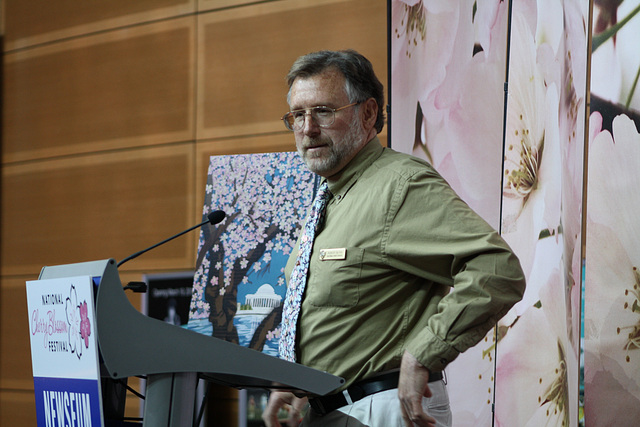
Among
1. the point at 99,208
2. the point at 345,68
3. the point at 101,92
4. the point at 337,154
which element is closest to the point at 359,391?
the point at 337,154

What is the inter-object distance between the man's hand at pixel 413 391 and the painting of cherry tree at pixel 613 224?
1108 millimetres

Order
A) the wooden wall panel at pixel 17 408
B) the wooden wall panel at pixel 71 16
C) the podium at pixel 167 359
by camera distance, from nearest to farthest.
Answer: the podium at pixel 167 359, the wooden wall panel at pixel 71 16, the wooden wall panel at pixel 17 408

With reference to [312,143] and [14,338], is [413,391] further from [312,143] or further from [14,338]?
[14,338]

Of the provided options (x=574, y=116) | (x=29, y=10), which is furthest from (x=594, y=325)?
(x=29, y=10)

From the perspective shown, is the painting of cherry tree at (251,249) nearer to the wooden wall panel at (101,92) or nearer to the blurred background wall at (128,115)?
the blurred background wall at (128,115)

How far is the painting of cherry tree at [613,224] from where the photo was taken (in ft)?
7.20

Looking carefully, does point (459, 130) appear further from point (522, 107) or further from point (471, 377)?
point (471, 377)

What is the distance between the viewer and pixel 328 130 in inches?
69.2

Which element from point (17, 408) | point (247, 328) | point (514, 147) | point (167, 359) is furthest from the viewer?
point (17, 408)

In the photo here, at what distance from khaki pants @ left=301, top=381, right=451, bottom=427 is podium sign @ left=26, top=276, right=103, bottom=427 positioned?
517 mm

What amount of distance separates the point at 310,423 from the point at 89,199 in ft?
10.0

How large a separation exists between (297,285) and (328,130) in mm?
404

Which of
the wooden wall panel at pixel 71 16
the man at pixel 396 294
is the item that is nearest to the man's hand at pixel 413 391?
the man at pixel 396 294

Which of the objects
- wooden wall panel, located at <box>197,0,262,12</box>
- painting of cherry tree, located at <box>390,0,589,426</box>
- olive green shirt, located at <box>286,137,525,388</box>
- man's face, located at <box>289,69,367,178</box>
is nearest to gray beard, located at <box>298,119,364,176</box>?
man's face, located at <box>289,69,367,178</box>
